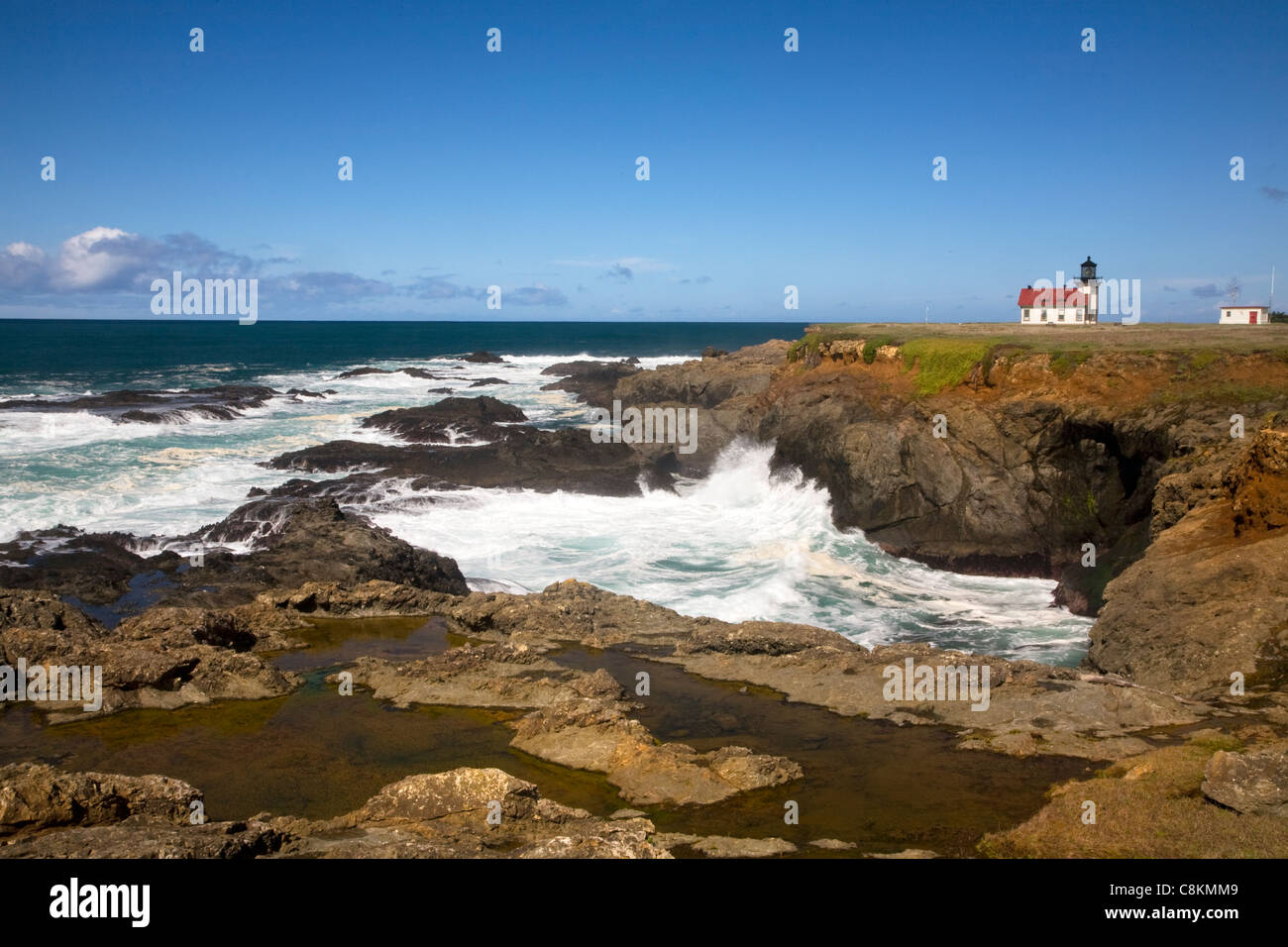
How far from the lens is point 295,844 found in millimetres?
7039

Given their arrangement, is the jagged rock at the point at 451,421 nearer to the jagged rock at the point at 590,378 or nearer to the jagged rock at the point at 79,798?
the jagged rock at the point at 590,378

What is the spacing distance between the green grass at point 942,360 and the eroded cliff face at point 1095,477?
21 cm

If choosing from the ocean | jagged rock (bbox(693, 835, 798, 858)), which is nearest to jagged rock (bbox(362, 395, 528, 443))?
the ocean

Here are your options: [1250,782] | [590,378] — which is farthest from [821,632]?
[590,378]

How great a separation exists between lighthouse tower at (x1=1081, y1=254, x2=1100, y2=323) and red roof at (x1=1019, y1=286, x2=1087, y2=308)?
0.86 feet

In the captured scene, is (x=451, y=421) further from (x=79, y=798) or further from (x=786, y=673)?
(x=79, y=798)

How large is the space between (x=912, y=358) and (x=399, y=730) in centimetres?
2359

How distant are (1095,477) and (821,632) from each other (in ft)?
38.3

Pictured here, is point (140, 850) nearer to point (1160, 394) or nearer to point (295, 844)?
point (295, 844)

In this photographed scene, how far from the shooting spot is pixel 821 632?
1513cm

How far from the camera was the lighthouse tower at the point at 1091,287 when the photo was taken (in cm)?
4338

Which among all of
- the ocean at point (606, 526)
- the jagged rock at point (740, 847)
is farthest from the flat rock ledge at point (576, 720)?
the ocean at point (606, 526)

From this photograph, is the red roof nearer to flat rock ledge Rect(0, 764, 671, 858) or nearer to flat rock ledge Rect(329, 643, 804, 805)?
flat rock ledge Rect(329, 643, 804, 805)

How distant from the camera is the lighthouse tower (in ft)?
142
